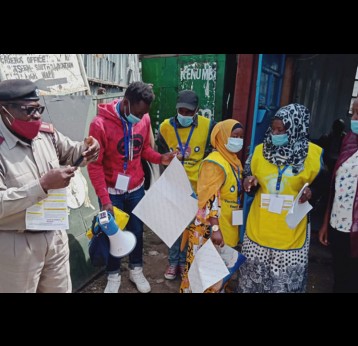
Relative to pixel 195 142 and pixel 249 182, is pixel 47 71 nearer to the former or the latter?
pixel 195 142

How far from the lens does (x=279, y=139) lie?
2.06 meters

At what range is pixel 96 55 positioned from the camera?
4.11 meters

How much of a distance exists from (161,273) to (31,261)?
1.78 metres

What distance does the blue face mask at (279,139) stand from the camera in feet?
6.76

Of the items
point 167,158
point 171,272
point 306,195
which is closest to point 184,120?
point 167,158

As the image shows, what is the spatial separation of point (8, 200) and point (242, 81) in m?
2.84

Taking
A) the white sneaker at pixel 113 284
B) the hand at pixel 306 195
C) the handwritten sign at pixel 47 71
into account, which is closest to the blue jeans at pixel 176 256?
the white sneaker at pixel 113 284

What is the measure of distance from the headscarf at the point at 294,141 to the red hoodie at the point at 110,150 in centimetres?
117

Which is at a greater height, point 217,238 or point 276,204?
point 276,204

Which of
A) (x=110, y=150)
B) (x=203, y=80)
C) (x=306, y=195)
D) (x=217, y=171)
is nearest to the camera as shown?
(x=306, y=195)

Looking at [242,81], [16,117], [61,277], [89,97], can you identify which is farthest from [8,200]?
[242,81]

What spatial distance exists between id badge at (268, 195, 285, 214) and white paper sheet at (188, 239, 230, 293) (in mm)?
506

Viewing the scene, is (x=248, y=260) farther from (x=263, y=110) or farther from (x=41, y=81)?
(x=41, y=81)

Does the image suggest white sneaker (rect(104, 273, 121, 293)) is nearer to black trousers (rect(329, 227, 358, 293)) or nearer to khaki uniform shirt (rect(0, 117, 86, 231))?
khaki uniform shirt (rect(0, 117, 86, 231))
